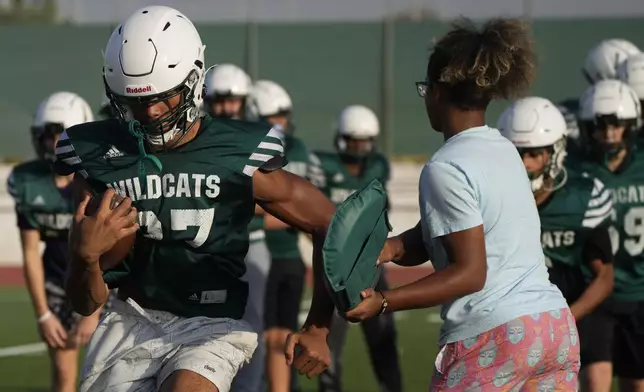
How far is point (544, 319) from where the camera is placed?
4090 millimetres

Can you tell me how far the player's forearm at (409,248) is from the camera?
444 centimetres

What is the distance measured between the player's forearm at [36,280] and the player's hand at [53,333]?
2.3 inches

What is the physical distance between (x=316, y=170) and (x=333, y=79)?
6337 millimetres

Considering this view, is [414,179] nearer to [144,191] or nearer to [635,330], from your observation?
[635,330]

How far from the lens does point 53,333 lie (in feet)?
22.7

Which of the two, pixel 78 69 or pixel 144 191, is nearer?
pixel 144 191

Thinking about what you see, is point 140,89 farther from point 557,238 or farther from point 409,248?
point 557,238

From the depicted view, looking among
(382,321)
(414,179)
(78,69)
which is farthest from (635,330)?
(78,69)

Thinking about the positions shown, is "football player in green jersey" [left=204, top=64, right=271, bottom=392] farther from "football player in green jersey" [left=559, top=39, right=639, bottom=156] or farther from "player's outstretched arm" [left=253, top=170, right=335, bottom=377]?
"football player in green jersey" [left=559, top=39, right=639, bottom=156]

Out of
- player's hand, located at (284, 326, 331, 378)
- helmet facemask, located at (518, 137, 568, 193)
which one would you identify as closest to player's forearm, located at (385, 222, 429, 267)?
player's hand, located at (284, 326, 331, 378)

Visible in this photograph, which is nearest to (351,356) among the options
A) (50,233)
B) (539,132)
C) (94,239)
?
(50,233)

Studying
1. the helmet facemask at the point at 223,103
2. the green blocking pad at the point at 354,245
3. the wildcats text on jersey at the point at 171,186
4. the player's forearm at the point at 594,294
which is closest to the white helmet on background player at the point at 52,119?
the helmet facemask at the point at 223,103

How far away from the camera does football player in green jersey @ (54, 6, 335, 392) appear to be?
176 inches

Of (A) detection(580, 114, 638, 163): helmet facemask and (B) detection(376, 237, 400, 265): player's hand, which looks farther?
(A) detection(580, 114, 638, 163): helmet facemask
